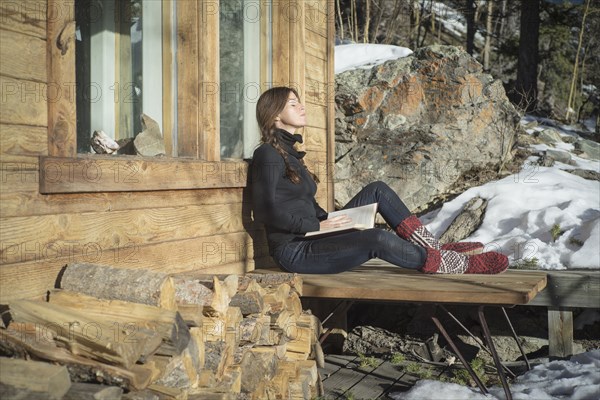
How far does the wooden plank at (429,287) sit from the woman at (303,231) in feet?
0.29

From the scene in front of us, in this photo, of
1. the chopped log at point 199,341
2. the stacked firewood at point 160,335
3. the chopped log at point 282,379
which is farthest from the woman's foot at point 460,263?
the chopped log at point 199,341

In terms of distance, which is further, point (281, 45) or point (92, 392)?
point (281, 45)

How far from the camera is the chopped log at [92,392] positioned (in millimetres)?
2018

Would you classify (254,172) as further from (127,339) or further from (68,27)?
(127,339)

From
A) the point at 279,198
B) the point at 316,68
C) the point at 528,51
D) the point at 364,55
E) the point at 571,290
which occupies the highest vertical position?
the point at 528,51

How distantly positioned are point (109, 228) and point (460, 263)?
2.04 metres

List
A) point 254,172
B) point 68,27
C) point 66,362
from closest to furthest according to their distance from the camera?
1. point 66,362
2. point 68,27
3. point 254,172

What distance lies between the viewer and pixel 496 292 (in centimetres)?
350

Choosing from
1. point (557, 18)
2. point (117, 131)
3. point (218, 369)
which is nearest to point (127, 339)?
point (218, 369)

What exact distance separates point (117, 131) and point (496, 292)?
2.44 meters

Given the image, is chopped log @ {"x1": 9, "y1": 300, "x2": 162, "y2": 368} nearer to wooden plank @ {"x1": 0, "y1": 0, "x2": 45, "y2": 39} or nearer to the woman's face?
wooden plank @ {"x1": 0, "y1": 0, "x2": 45, "y2": 39}

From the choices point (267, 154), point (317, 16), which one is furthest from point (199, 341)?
point (317, 16)

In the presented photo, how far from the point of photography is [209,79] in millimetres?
4016

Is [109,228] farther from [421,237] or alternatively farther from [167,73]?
[421,237]
